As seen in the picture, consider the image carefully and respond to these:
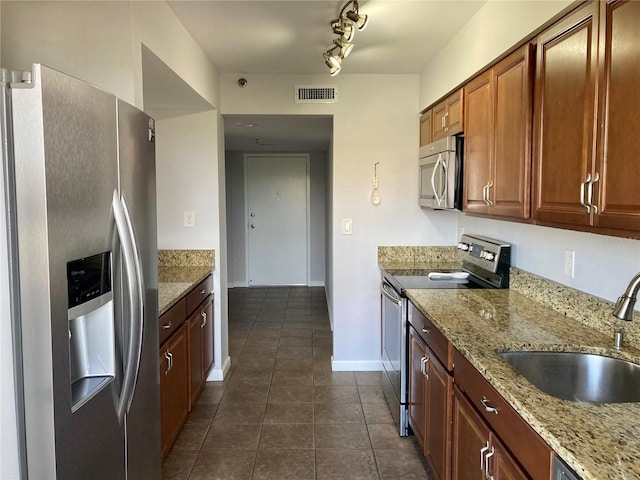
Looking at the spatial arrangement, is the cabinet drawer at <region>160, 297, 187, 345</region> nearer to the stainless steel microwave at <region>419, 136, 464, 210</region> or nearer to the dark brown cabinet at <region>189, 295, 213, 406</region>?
the dark brown cabinet at <region>189, 295, 213, 406</region>

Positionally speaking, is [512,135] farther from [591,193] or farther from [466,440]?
[466,440]

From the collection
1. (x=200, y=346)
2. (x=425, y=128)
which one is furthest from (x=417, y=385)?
(x=425, y=128)

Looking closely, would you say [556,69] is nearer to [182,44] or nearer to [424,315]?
[424,315]

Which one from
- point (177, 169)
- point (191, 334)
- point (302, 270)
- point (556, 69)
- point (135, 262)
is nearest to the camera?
point (135, 262)

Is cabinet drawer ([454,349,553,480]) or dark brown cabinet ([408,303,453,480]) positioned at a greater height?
cabinet drawer ([454,349,553,480])

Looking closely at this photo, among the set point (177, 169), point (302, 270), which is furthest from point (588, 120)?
point (302, 270)

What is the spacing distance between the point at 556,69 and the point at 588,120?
0.31 meters

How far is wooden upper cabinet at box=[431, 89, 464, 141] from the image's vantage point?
2.77 m

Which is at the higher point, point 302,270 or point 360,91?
point 360,91

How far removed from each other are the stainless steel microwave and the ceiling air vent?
92cm

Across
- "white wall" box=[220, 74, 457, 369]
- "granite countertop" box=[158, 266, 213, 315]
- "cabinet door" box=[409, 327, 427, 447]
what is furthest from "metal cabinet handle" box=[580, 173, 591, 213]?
"white wall" box=[220, 74, 457, 369]

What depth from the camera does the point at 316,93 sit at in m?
3.68

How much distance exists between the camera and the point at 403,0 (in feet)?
7.36

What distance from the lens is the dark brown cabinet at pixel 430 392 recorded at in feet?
6.44
